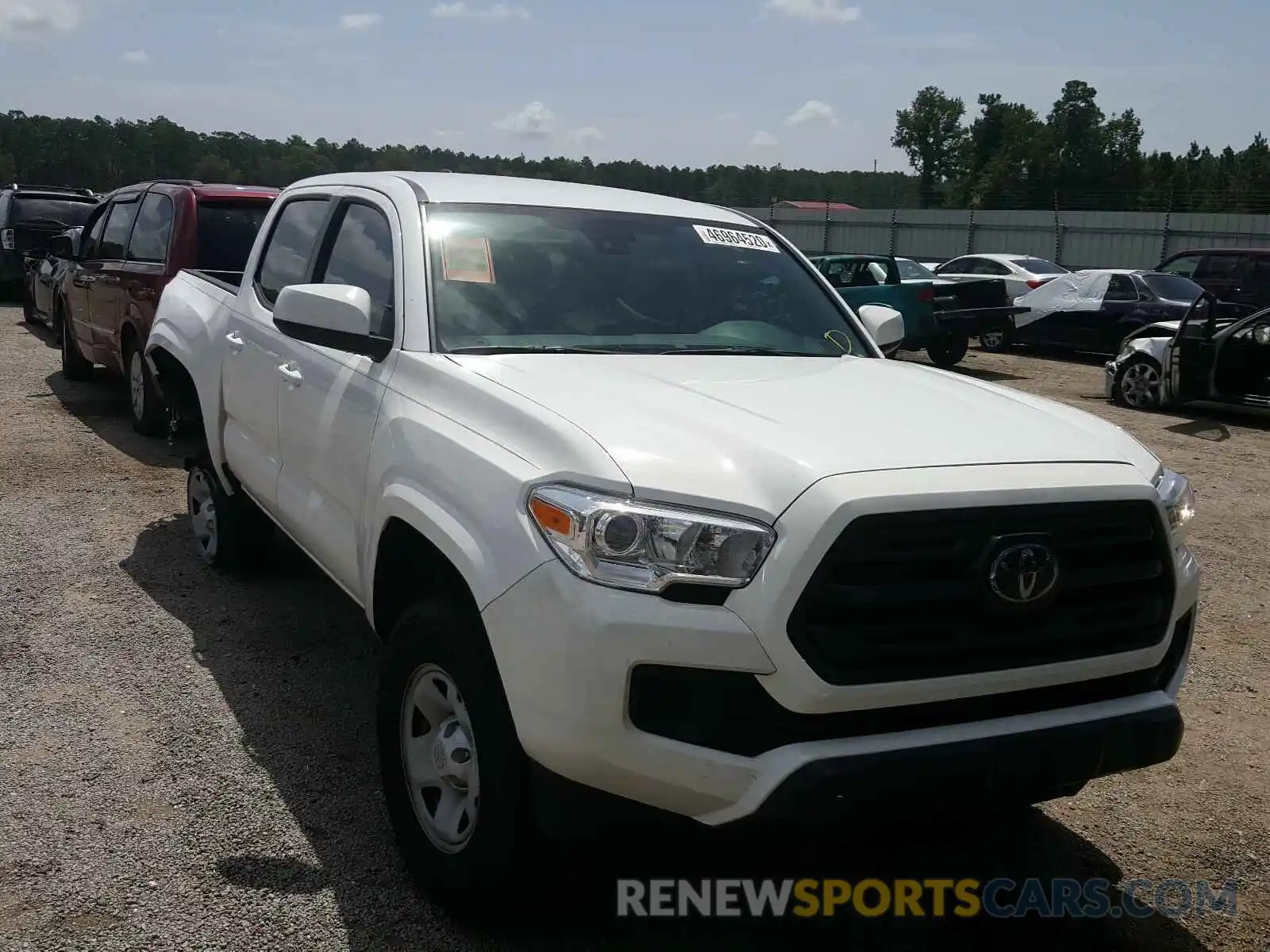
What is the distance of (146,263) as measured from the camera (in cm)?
876

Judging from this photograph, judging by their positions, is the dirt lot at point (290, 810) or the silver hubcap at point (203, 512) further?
the silver hubcap at point (203, 512)

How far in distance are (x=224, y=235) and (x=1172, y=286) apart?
14030mm

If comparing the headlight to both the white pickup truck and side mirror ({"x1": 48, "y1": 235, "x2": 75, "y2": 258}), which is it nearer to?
the white pickup truck

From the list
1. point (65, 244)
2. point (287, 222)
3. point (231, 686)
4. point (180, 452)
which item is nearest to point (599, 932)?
point (231, 686)

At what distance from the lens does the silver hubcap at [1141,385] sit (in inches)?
503

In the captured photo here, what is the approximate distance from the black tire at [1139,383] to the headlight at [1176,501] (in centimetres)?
1031

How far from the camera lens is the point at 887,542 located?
244cm

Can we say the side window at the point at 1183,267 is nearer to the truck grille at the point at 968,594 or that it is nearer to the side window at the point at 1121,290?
the side window at the point at 1121,290

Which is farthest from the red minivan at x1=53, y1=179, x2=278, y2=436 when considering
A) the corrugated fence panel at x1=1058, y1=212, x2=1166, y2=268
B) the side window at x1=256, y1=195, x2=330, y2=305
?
the corrugated fence panel at x1=1058, y1=212, x2=1166, y2=268

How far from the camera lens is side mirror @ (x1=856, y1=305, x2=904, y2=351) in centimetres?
467

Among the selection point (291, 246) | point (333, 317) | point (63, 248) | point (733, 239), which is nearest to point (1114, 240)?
point (63, 248)

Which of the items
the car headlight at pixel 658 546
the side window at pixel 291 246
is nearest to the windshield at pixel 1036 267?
the side window at pixel 291 246

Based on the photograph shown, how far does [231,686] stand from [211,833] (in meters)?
1.20

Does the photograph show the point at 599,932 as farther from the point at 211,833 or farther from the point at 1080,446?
the point at 1080,446
